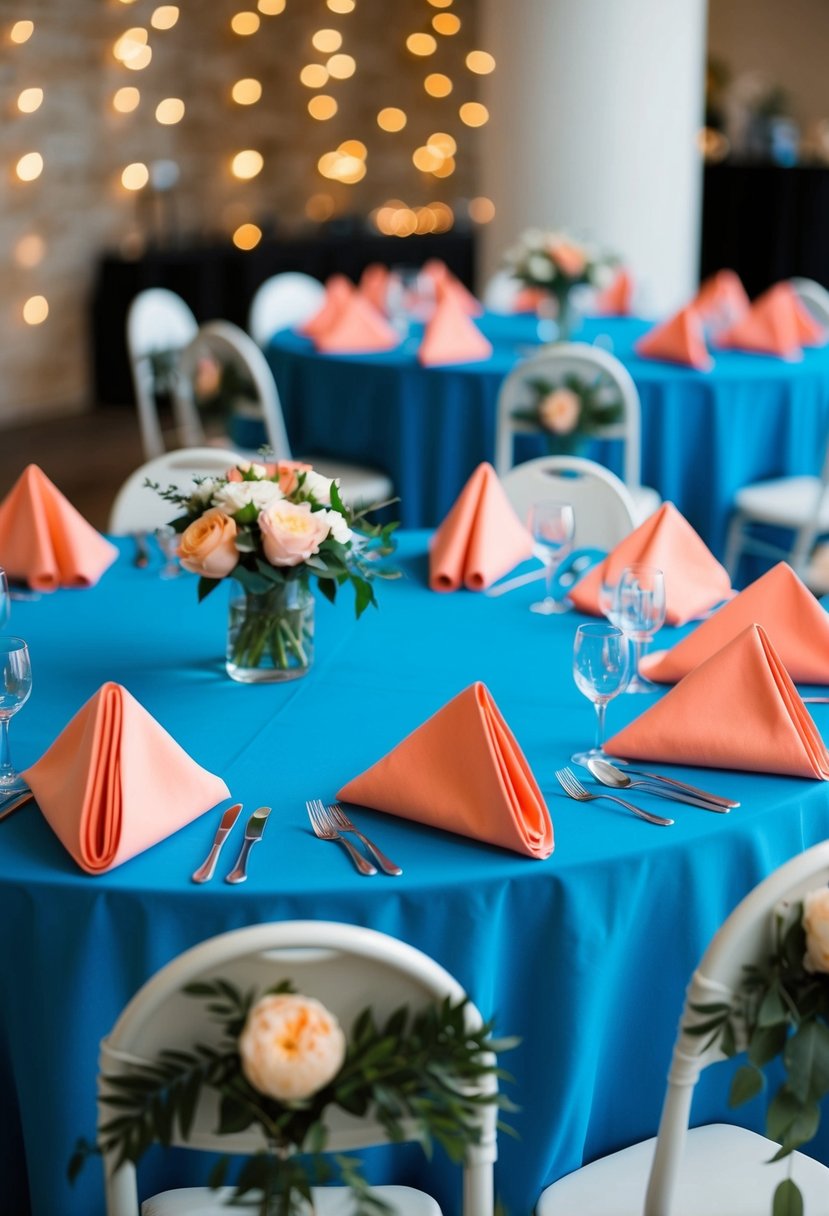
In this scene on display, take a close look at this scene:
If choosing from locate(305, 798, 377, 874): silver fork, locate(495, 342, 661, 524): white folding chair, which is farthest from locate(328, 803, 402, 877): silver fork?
locate(495, 342, 661, 524): white folding chair

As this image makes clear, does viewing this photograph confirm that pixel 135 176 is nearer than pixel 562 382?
No

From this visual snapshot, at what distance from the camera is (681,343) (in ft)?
14.9

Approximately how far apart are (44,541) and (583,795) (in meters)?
1.26

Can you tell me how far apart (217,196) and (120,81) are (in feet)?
4.15

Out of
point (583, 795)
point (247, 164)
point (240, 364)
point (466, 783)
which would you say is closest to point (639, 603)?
point (583, 795)

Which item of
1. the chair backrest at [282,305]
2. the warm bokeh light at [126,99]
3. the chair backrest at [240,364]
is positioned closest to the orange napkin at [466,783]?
the chair backrest at [240,364]

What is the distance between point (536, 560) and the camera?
2.79m

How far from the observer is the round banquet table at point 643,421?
4445 millimetres

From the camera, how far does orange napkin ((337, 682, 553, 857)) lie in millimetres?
1657

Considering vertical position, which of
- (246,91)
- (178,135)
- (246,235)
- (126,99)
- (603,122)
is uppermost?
(246,91)

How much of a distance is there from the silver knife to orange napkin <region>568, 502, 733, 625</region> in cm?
91

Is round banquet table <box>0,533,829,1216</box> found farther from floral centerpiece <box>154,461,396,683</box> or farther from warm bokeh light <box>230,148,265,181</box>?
warm bokeh light <box>230,148,265,181</box>

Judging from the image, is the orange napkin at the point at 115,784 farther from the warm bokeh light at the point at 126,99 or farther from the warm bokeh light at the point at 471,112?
the warm bokeh light at the point at 471,112

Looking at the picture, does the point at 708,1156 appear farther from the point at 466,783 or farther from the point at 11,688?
the point at 11,688
